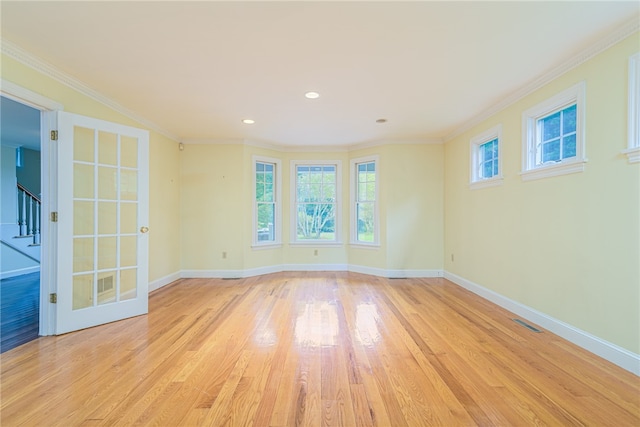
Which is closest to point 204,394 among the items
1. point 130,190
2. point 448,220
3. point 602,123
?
point 130,190

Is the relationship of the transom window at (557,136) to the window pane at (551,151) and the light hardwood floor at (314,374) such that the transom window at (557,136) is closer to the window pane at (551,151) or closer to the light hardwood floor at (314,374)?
the window pane at (551,151)

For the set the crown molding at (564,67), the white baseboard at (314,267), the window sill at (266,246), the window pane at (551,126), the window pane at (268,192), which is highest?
the crown molding at (564,67)

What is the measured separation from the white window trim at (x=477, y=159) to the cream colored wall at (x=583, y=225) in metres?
0.09

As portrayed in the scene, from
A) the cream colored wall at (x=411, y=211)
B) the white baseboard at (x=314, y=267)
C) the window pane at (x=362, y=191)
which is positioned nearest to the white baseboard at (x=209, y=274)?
the white baseboard at (x=314, y=267)

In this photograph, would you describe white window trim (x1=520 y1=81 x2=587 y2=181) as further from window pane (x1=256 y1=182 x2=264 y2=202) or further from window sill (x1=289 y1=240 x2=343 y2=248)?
window pane (x1=256 y1=182 x2=264 y2=202)

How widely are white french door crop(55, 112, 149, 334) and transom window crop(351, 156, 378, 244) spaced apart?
3.59 m

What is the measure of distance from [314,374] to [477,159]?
3.84m

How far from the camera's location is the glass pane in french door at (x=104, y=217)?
A: 2.91 meters

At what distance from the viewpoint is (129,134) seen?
10.7ft

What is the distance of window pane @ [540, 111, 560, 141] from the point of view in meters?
2.82

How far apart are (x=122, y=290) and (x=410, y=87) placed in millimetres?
3936

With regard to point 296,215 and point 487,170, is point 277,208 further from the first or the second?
point 487,170

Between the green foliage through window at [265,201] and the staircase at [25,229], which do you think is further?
the green foliage through window at [265,201]

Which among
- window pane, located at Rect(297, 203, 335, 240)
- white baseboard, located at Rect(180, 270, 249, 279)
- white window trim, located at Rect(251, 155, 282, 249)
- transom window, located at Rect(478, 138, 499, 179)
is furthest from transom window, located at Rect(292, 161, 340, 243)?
transom window, located at Rect(478, 138, 499, 179)
